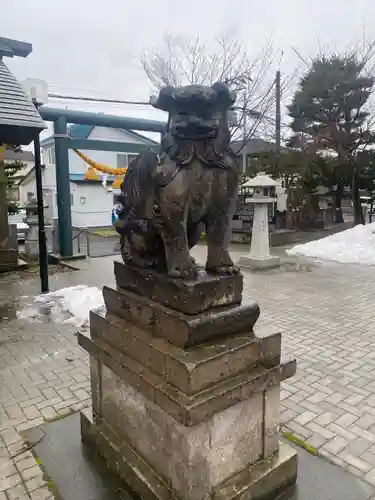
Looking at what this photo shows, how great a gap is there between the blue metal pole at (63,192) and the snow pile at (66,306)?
3384 millimetres

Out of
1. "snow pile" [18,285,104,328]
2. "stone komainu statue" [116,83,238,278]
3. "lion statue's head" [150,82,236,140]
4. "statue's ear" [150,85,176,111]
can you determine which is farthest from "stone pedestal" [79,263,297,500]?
"snow pile" [18,285,104,328]

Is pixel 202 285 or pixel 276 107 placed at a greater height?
pixel 276 107

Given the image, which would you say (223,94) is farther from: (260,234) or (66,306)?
(260,234)

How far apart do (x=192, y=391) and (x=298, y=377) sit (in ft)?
7.52

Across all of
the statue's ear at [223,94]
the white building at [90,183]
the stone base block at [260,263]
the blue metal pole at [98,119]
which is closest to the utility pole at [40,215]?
the blue metal pole at [98,119]

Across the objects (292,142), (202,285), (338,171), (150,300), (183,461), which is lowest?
(183,461)

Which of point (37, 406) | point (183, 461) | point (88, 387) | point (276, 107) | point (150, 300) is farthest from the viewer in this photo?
point (276, 107)

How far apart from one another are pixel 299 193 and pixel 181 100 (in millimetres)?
14601

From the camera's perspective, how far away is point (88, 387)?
357cm

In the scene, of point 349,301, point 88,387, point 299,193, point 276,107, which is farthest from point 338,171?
point 88,387

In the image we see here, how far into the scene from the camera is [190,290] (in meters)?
1.94

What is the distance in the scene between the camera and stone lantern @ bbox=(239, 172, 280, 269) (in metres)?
9.11

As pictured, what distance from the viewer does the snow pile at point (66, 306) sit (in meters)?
5.52

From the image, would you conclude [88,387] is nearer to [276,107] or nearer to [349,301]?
[349,301]
